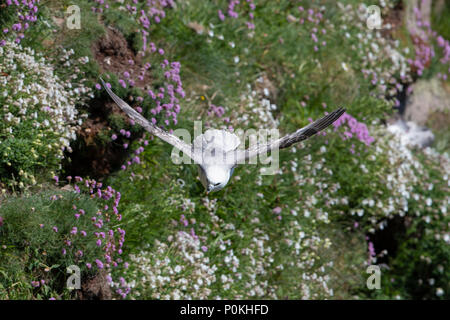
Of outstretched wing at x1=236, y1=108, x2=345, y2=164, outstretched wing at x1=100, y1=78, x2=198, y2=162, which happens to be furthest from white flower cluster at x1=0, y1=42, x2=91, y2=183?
outstretched wing at x1=236, y1=108, x2=345, y2=164

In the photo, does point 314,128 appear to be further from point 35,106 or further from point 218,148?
point 35,106

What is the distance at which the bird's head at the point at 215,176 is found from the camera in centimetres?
336

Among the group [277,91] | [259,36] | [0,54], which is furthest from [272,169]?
[0,54]

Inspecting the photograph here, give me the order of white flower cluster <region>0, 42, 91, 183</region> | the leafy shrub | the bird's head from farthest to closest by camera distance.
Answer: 1. white flower cluster <region>0, 42, 91, 183</region>
2. the leafy shrub
3. the bird's head

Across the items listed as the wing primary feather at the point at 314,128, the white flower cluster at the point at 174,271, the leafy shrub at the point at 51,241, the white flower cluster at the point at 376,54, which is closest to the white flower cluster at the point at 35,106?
the leafy shrub at the point at 51,241

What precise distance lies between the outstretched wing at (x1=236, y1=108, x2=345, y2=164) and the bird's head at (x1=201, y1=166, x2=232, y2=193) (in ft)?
0.47

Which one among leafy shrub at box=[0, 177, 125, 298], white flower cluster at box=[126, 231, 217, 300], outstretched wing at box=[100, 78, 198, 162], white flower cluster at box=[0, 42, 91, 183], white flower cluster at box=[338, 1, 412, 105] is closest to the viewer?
outstretched wing at box=[100, 78, 198, 162]

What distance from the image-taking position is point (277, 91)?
21.0ft

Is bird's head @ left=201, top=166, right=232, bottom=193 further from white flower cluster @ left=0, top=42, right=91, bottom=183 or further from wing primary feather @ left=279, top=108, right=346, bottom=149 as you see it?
white flower cluster @ left=0, top=42, right=91, bottom=183

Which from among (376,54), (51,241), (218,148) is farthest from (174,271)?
(376,54)

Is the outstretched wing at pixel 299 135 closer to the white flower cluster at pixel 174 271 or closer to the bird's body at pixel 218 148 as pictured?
the bird's body at pixel 218 148

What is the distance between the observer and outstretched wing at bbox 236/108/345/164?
11.1ft
